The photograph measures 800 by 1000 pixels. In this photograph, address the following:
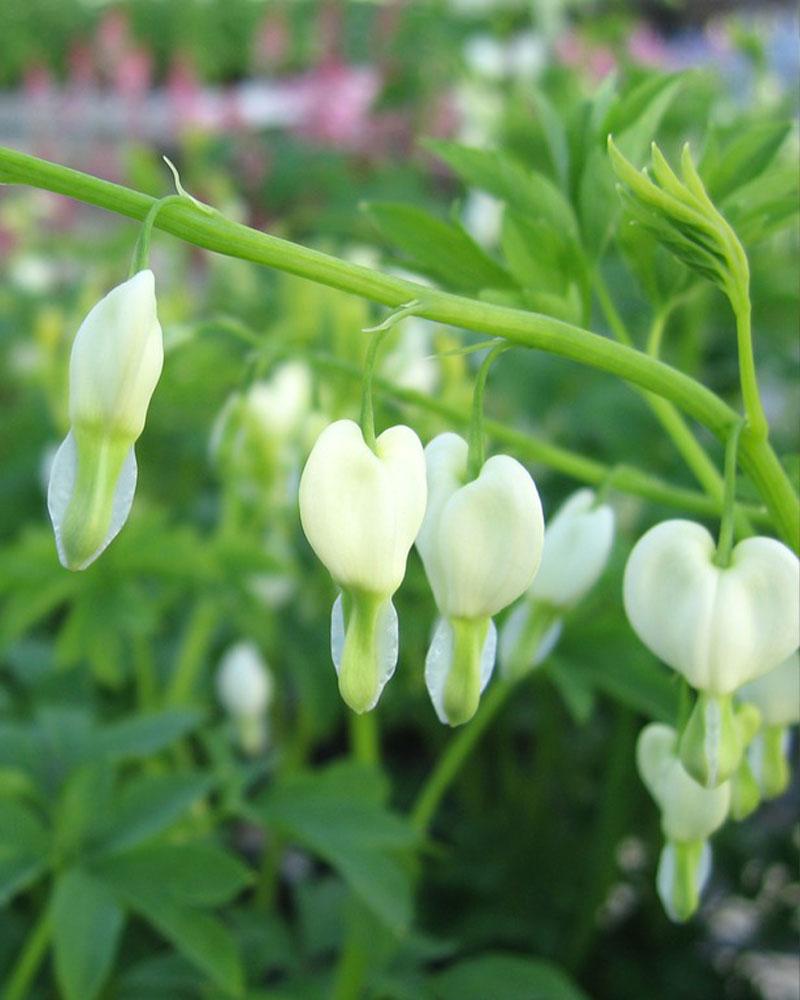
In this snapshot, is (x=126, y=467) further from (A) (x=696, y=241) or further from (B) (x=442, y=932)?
(B) (x=442, y=932)

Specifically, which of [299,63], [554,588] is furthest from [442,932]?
[299,63]

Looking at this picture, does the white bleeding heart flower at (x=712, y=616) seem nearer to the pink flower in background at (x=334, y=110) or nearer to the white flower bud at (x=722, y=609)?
the white flower bud at (x=722, y=609)

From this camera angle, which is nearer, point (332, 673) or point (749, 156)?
point (749, 156)

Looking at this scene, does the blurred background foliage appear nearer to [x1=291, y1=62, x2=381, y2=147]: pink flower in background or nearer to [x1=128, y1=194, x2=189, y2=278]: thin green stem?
[x1=128, y1=194, x2=189, y2=278]: thin green stem

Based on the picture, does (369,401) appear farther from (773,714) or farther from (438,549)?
(773,714)

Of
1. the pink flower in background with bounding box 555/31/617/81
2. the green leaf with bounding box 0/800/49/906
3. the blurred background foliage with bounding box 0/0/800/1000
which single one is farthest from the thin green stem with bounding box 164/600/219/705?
the pink flower in background with bounding box 555/31/617/81

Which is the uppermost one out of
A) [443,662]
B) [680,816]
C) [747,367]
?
[747,367]

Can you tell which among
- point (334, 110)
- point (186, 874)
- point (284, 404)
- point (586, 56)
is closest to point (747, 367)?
point (186, 874)

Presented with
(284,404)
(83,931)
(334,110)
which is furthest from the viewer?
(334,110)
